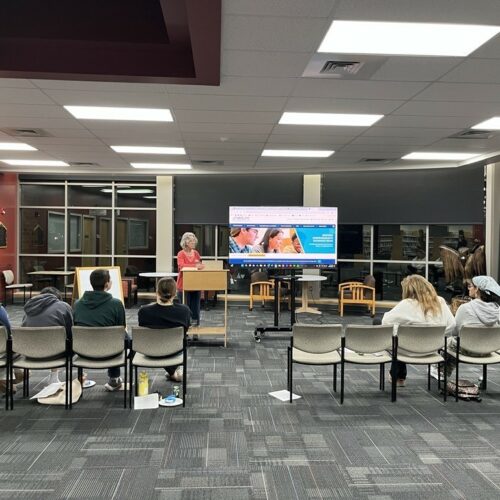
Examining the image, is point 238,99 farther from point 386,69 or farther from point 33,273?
point 33,273

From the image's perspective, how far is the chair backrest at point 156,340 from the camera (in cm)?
362

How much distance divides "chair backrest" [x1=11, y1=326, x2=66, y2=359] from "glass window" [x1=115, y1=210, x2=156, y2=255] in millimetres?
5997

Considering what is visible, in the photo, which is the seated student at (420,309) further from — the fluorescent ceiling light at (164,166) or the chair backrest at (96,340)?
the fluorescent ceiling light at (164,166)

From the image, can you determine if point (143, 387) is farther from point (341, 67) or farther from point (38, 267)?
point (38, 267)

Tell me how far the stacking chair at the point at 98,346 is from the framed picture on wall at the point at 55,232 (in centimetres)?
675

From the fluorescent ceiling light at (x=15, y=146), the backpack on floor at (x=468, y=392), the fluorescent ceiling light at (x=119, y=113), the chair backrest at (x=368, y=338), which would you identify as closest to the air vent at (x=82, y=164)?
the fluorescent ceiling light at (x=15, y=146)

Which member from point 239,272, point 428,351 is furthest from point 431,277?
point 428,351

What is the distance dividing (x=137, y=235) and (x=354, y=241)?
15.9 ft

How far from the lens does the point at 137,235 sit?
958 cm

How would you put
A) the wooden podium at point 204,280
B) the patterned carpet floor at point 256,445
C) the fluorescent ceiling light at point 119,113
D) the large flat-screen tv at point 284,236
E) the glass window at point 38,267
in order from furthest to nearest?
the glass window at point 38,267 < the large flat-screen tv at point 284,236 < the wooden podium at point 204,280 < the fluorescent ceiling light at point 119,113 < the patterned carpet floor at point 256,445

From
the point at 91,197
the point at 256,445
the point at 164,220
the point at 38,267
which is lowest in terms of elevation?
the point at 256,445

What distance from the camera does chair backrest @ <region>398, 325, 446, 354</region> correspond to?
379cm

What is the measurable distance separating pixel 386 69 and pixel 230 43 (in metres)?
1.34

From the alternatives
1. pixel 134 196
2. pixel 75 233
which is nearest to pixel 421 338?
pixel 134 196
